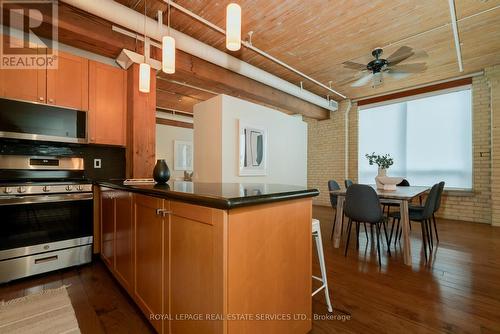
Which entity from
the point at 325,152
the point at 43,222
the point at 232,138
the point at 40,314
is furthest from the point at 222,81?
the point at 325,152

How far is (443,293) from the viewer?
76.6 inches

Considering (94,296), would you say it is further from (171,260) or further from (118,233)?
(171,260)

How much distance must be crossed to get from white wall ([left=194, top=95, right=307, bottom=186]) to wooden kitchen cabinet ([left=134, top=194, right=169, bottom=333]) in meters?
2.44

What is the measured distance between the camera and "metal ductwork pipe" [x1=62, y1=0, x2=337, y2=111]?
→ 89.6 inches

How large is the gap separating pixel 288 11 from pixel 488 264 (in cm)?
377

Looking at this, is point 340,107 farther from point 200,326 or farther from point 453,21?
point 200,326

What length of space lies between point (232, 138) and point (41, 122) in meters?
2.61

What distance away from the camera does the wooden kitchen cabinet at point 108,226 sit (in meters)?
2.07

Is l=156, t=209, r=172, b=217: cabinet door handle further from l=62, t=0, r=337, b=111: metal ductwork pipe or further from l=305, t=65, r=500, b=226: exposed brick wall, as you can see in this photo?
l=305, t=65, r=500, b=226: exposed brick wall

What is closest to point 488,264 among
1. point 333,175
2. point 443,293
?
point 443,293

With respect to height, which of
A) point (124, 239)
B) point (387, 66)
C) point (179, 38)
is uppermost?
point (179, 38)

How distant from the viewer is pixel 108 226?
7.20 feet

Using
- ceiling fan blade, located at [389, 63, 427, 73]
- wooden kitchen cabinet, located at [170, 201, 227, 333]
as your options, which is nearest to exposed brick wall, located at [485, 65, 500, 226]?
ceiling fan blade, located at [389, 63, 427, 73]

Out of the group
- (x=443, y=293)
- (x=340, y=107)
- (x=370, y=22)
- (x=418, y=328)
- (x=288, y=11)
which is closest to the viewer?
(x=418, y=328)
